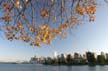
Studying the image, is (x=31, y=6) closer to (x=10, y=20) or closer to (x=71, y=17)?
(x=10, y=20)

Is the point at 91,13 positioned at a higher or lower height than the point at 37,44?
higher

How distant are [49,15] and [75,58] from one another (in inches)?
6605

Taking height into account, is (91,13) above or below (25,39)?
above

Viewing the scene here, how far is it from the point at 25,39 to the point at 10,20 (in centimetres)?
89

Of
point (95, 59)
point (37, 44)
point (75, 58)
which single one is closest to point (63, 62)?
point (75, 58)

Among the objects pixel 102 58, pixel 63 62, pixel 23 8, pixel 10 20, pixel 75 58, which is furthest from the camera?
pixel 63 62

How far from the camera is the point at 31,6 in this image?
26.7ft

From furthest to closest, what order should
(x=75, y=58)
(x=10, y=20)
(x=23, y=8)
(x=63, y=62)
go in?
(x=63, y=62) < (x=75, y=58) < (x=10, y=20) < (x=23, y=8)

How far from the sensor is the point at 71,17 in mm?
9086

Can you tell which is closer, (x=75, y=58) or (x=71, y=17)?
(x=71, y=17)

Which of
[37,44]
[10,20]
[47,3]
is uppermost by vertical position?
[47,3]

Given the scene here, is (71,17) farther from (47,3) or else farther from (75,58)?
(75,58)

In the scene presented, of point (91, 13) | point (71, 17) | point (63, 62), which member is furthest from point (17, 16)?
point (63, 62)

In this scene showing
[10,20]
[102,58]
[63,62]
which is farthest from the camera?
[63,62]
